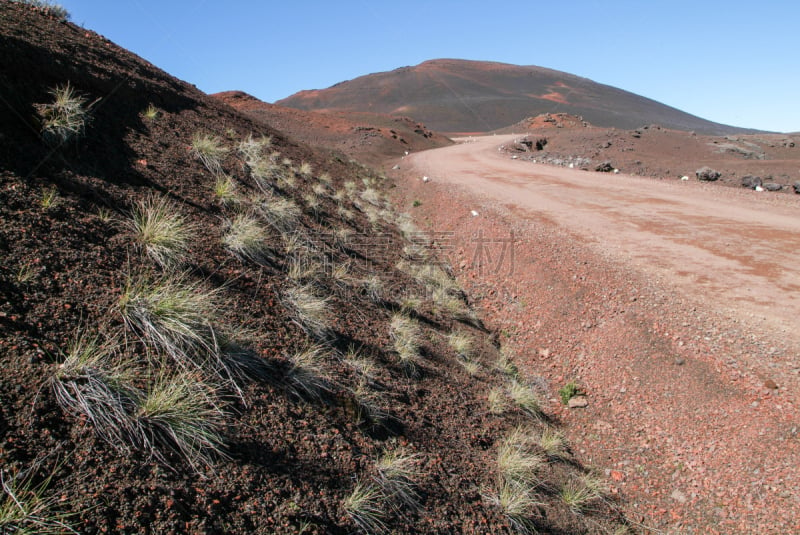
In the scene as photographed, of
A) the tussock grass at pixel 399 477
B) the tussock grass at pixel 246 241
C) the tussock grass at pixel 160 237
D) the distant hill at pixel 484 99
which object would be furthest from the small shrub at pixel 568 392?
the distant hill at pixel 484 99

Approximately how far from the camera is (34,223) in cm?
264

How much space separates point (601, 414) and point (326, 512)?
129 inches

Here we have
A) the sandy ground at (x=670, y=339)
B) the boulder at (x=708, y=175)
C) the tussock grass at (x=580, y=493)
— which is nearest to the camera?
the tussock grass at (x=580, y=493)

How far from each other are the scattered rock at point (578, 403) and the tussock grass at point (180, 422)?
361cm

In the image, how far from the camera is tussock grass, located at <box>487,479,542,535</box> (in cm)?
267

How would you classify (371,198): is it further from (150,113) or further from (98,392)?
(98,392)

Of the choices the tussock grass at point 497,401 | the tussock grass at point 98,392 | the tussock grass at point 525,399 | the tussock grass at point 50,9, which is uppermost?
the tussock grass at point 50,9

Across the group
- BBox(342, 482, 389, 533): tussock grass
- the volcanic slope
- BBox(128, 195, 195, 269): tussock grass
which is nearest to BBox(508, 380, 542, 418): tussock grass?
the volcanic slope

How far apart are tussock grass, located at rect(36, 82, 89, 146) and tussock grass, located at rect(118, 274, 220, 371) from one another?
185cm

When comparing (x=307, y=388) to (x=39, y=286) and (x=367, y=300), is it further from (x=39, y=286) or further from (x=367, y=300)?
(x=367, y=300)

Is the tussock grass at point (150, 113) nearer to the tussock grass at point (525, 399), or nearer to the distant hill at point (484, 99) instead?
the tussock grass at point (525, 399)

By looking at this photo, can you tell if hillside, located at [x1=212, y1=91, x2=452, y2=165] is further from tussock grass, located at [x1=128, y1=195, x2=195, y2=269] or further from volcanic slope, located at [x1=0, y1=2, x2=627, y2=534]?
tussock grass, located at [x1=128, y1=195, x2=195, y2=269]

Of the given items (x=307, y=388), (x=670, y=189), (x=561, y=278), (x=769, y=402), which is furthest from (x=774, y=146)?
(x=307, y=388)

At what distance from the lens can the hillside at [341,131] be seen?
24.1 metres
